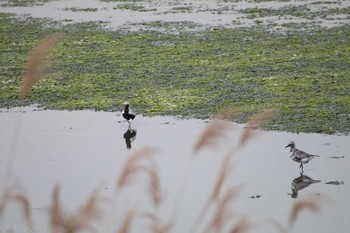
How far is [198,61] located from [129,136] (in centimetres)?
695

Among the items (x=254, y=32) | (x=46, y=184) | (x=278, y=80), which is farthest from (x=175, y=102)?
(x=254, y=32)

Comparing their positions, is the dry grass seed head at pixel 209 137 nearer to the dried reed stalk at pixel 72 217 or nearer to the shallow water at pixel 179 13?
the dried reed stalk at pixel 72 217

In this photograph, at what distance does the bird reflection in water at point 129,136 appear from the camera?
14.5 metres

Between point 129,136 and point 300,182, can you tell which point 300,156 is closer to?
point 300,182

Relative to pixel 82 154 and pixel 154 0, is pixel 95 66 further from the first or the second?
pixel 154 0

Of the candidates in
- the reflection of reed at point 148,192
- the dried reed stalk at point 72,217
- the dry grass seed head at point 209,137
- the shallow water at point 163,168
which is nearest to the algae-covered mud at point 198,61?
the shallow water at point 163,168

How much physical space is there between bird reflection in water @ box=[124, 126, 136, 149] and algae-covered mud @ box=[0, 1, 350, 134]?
1.57m

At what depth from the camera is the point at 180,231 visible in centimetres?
978

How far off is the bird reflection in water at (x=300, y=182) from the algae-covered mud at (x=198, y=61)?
288 centimetres

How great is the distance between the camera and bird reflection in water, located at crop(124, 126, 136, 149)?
14.5 metres

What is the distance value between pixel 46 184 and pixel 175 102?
19.4 ft

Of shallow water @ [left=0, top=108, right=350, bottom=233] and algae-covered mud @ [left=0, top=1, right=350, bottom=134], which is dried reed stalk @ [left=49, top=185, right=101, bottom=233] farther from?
algae-covered mud @ [left=0, top=1, right=350, bottom=134]

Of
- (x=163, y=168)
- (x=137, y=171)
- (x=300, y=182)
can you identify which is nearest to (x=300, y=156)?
(x=300, y=182)

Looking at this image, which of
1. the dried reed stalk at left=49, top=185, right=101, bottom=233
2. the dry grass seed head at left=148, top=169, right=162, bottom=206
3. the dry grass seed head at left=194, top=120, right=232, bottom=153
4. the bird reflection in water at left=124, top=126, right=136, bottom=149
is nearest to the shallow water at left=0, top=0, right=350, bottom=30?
the bird reflection in water at left=124, top=126, right=136, bottom=149
